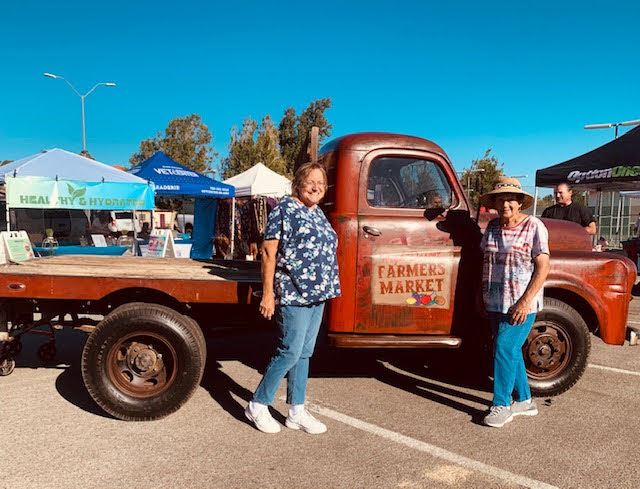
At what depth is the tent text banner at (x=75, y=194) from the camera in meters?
8.33

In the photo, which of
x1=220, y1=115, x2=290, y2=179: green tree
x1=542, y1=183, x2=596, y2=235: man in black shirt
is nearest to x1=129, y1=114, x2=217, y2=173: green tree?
x1=220, y1=115, x2=290, y2=179: green tree

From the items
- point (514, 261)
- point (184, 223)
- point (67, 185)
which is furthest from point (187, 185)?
point (184, 223)

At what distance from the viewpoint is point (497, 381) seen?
354 centimetres

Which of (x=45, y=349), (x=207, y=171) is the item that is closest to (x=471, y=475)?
(x=45, y=349)

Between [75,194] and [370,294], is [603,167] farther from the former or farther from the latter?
[75,194]

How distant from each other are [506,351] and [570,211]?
3317 mm

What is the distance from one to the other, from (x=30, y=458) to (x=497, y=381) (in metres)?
3.13

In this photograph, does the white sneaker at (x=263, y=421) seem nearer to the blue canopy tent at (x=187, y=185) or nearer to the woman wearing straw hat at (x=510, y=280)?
the woman wearing straw hat at (x=510, y=280)

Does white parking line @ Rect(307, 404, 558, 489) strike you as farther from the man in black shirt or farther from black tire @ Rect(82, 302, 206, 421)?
the man in black shirt

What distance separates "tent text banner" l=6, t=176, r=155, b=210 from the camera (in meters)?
8.33

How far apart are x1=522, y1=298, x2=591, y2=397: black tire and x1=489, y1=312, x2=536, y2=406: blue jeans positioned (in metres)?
0.45

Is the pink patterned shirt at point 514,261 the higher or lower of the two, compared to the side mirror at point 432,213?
lower

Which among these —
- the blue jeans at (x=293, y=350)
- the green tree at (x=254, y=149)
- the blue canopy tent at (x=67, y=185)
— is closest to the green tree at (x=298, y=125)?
the green tree at (x=254, y=149)

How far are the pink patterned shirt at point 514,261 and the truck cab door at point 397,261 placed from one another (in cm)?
41
